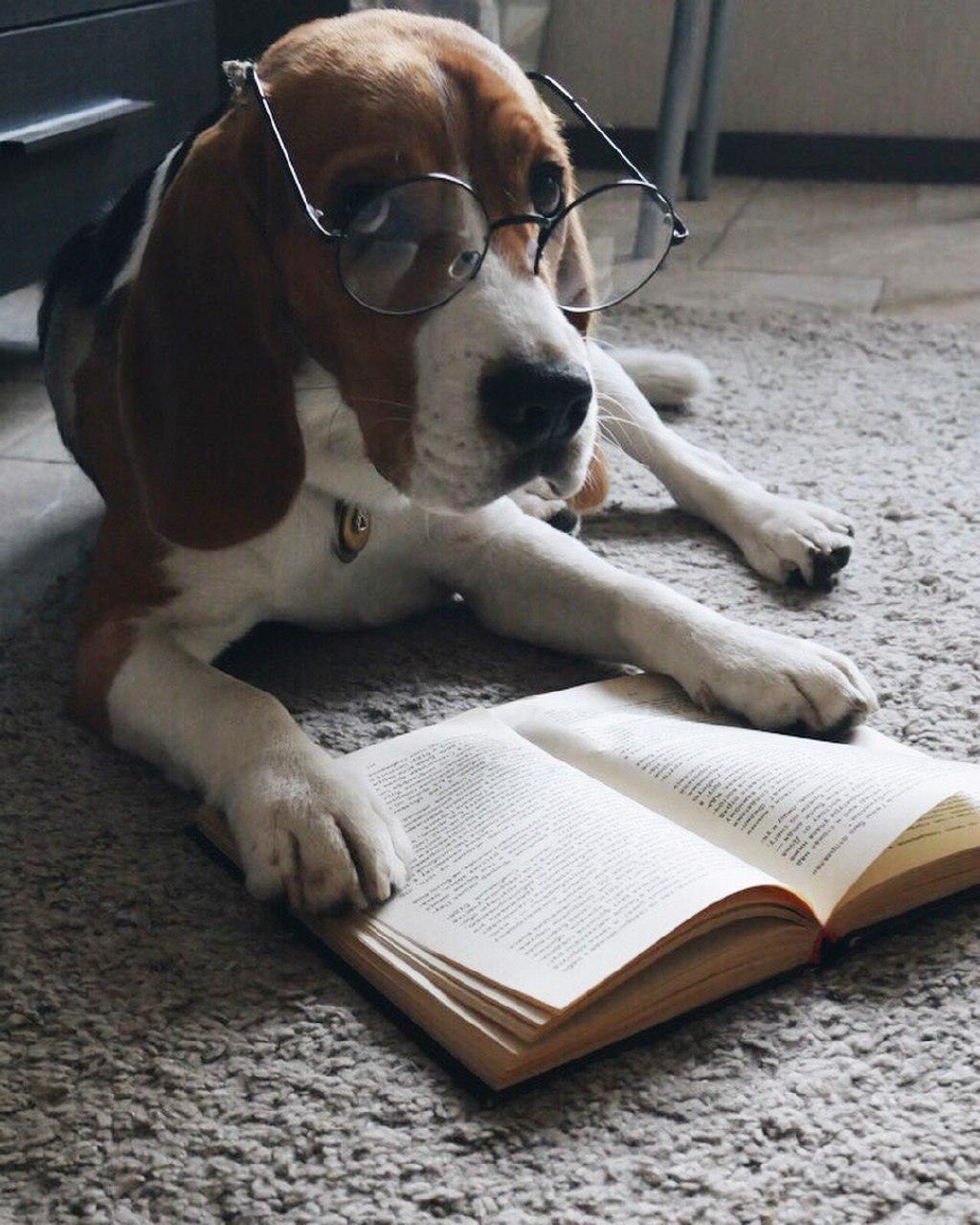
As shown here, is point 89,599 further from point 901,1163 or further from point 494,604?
point 901,1163

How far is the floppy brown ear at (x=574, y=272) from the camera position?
63.1 inches

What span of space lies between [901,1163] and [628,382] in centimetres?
146

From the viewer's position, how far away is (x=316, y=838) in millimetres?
1262

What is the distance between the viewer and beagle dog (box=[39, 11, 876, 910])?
4.44 feet

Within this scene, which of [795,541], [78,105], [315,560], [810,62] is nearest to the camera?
[315,560]

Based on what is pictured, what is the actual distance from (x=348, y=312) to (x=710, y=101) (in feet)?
10.8

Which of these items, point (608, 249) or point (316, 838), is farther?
point (608, 249)

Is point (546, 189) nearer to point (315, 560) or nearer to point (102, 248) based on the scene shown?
point (315, 560)

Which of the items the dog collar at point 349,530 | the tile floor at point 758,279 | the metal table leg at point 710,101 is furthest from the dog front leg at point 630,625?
the metal table leg at point 710,101

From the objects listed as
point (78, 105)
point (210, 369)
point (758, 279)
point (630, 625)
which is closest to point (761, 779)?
point (630, 625)

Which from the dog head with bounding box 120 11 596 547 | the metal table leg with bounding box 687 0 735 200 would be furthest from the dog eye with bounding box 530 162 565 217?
the metal table leg with bounding box 687 0 735 200

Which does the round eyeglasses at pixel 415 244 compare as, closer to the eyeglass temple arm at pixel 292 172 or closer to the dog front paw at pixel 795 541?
the eyeglass temple arm at pixel 292 172

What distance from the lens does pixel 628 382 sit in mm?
2307

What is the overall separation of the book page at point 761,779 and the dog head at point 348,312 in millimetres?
249
